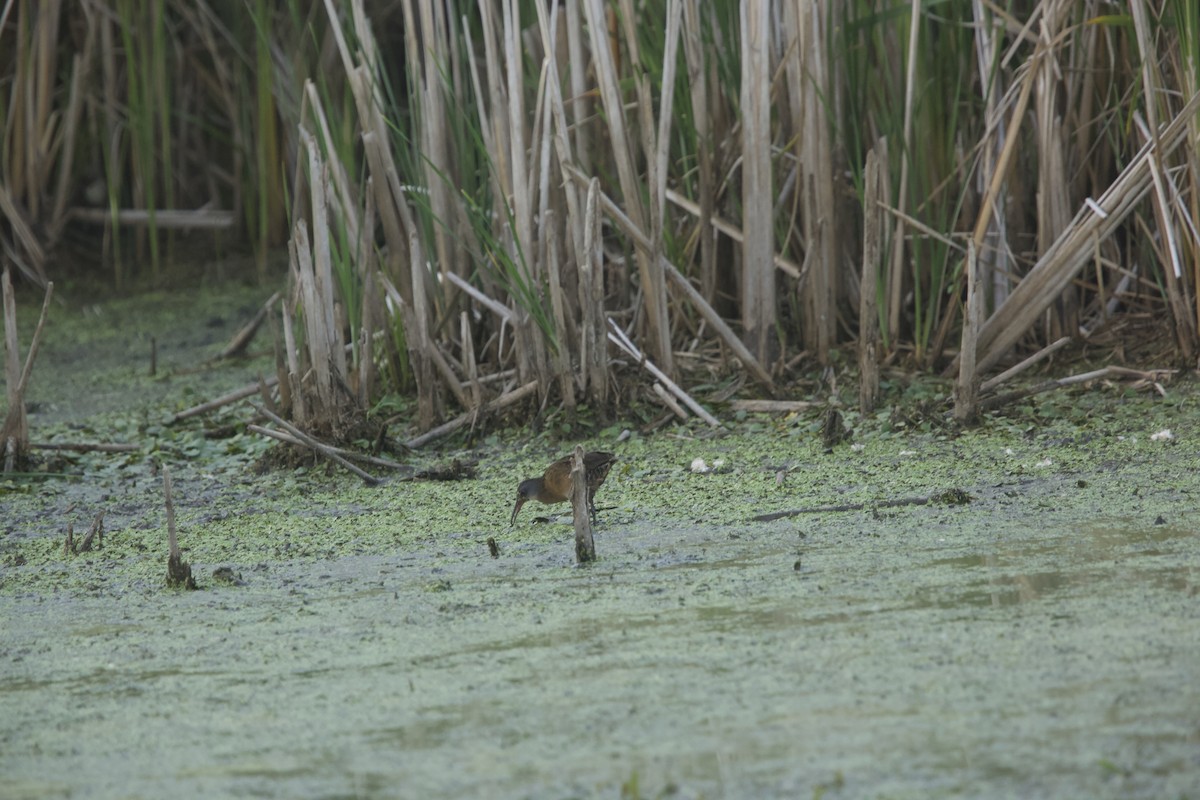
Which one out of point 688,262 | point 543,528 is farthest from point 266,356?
point 543,528

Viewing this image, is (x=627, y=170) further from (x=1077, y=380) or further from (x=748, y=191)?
(x=1077, y=380)

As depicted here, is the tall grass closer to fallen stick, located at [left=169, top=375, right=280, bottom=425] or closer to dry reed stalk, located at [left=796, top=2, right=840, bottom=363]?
dry reed stalk, located at [left=796, top=2, right=840, bottom=363]

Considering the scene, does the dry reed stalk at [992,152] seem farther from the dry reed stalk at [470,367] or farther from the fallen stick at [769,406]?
the dry reed stalk at [470,367]

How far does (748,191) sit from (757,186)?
0.09 ft

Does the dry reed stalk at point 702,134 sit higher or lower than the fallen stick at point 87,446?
higher

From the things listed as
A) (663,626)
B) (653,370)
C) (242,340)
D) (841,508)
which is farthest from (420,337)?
(663,626)

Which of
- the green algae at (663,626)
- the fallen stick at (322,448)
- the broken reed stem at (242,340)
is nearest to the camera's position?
the green algae at (663,626)

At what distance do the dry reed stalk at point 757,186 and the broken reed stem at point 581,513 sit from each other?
1.35m

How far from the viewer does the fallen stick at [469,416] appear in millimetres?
4098

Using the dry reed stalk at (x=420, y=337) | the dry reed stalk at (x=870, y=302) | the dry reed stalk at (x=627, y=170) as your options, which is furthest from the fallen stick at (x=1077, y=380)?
the dry reed stalk at (x=420, y=337)

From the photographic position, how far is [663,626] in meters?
2.42

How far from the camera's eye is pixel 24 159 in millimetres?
6406

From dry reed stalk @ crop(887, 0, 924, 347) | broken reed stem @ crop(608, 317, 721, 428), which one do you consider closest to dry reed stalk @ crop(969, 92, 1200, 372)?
dry reed stalk @ crop(887, 0, 924, 347)

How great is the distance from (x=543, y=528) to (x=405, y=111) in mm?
3695
